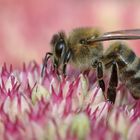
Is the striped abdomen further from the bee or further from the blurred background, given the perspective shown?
the blurred background

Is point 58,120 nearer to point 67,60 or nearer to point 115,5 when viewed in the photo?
point 67,60

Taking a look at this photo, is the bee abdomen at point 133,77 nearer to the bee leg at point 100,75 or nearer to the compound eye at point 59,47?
the bee leg at point 100,75

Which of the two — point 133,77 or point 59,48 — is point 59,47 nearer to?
point 59,48

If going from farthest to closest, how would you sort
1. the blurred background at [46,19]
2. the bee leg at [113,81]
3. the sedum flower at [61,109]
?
the blurred background at [46,19]
the bee leg at [113,81]
the sedum flower at [61,109]

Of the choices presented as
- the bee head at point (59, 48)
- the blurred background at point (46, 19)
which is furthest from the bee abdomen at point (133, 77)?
the blurred background at point (46, 19)

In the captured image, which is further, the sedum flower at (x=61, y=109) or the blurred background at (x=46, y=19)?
the blurred background at (x=46, y=19)

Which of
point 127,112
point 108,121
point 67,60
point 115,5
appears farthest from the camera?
point 115,5

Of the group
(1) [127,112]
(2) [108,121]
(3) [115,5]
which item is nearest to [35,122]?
(2) [108,121]

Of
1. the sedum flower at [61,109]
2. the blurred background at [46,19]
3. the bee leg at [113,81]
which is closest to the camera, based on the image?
the sedum flower at [61,109]

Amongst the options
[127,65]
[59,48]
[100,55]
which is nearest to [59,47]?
[59,48]
